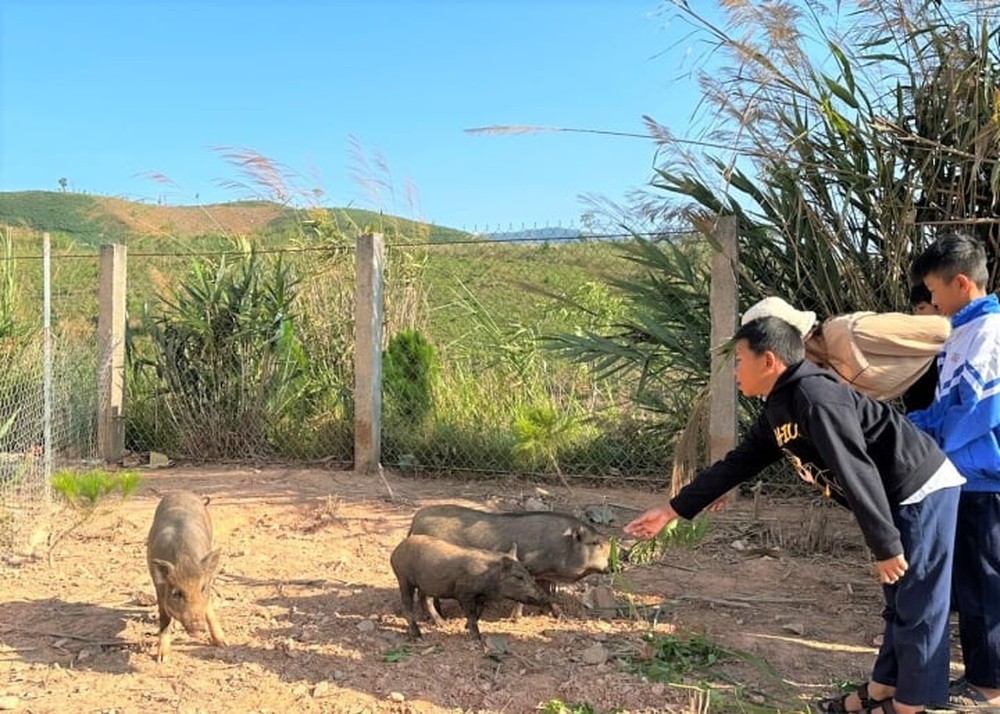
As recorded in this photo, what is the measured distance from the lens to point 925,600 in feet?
10.6

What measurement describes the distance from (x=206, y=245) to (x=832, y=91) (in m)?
8.20

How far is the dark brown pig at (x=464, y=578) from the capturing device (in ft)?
14.4

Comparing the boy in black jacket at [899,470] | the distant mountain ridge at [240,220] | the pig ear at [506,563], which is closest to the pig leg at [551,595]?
the pig ear at [506,563]

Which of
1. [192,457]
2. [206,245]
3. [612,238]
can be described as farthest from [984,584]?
[206,245]

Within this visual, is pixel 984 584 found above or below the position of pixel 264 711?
above

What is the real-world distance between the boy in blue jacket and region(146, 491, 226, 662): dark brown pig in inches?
127

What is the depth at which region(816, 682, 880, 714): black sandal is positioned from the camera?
357 centimetres

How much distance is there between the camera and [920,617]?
3.22 m

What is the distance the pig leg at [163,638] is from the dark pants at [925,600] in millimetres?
3133

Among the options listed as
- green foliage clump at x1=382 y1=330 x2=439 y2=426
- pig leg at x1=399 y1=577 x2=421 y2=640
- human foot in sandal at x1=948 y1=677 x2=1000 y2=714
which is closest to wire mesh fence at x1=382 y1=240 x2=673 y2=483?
green foliage clump at x1=382 y1=330 x2=439 y2=426

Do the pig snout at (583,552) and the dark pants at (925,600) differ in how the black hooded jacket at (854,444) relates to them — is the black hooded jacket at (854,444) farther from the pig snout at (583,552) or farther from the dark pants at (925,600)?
the pig snout at (583,552)

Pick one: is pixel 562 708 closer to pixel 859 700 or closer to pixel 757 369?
pixel 859 700

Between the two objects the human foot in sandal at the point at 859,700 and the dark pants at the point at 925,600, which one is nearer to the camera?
the dark pants at the point at 925,600

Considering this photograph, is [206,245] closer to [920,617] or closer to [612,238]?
[612,238]
